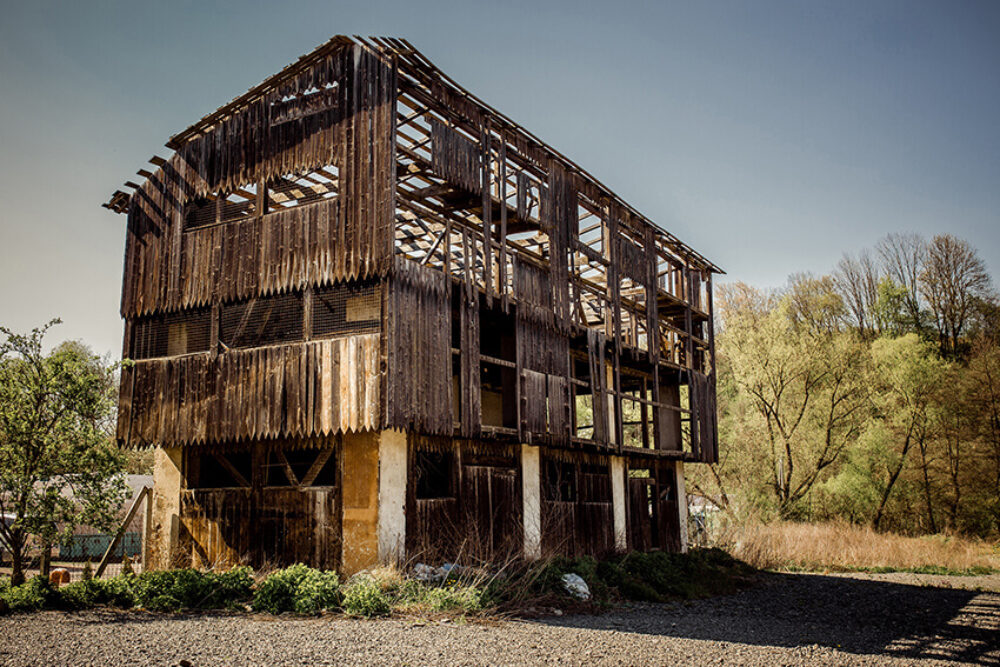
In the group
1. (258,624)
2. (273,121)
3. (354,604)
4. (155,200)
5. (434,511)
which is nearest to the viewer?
(258,624)

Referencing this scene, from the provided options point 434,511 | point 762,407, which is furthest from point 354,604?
point 762,407

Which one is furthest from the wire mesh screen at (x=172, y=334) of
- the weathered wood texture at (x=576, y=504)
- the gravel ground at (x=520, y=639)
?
the weathered wood texture at (x=576, y=504)

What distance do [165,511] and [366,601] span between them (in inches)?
283

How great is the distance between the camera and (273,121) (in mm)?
17234

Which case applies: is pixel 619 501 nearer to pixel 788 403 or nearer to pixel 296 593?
pixel 296 593

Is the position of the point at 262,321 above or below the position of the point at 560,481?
above

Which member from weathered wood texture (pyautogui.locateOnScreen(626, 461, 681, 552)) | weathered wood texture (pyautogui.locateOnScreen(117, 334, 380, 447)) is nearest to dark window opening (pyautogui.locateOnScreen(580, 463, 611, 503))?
weathered wood texture (pyautogui.locateOnScreen(626, 461, 681, 552))

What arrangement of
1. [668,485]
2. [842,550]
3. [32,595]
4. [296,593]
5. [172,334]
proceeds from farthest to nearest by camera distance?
[842,550], [668,485], [172,334], [296,593], [32,595]

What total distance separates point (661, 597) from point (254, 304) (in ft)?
36.8

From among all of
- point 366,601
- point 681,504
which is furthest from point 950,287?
point 366,601

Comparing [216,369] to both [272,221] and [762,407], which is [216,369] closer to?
[272,221]

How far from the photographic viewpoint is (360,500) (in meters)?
14.6

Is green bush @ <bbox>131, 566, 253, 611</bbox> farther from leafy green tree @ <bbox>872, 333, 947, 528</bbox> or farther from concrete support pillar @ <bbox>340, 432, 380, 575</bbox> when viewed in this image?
leafy green tree @ <bbox>872, 333, 947, 528</bbox>

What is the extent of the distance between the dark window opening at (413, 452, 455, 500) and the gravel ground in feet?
13.1
